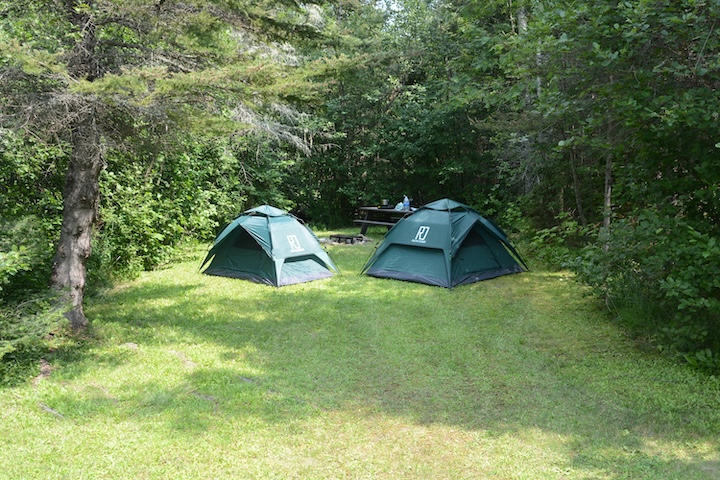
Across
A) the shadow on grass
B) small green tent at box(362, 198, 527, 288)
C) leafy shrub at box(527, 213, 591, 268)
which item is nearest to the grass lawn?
the shadow on grass

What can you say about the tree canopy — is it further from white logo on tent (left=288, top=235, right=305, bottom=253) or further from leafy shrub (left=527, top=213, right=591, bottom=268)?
white logo on tent (left=288, top=235, right=305, bottom=253)

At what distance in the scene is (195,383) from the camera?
4492 millimetres

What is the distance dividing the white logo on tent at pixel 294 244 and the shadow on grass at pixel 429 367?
3.13ft

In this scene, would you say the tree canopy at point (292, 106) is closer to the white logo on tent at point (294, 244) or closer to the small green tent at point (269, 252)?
the small green tent at point (269, 252)

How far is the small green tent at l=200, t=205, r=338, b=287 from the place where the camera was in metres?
8.34

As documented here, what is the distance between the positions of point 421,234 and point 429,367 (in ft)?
12.2

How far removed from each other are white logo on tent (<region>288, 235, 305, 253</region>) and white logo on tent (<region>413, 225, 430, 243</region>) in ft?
5.91

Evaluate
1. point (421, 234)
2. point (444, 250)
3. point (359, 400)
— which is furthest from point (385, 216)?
point (359, 400)

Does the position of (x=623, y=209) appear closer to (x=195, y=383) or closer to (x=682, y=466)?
(x=682, y=466)

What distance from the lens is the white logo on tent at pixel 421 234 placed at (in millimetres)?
8414

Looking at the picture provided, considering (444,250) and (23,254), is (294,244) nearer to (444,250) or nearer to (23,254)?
(444,250)

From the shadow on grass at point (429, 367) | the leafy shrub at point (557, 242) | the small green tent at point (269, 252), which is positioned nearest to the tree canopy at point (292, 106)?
the leafy shrub at point (557, 242)

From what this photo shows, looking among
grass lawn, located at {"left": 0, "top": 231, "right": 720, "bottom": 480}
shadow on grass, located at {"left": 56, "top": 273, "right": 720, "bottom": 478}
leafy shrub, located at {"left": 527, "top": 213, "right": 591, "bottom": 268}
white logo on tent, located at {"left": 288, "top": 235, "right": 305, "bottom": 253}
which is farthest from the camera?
white logo on tent, located at {"left": 288, "top": 235, "right": 305, "bottom": 253}

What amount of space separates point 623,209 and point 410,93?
26.6 feet
